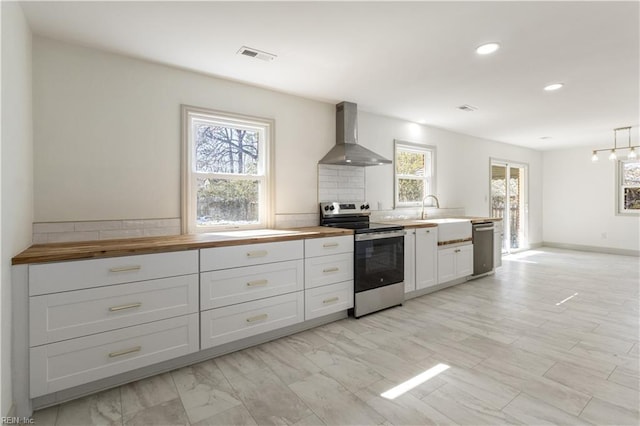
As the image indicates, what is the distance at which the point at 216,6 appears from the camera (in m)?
1.95

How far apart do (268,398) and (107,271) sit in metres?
1.27

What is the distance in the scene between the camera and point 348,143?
385 cm

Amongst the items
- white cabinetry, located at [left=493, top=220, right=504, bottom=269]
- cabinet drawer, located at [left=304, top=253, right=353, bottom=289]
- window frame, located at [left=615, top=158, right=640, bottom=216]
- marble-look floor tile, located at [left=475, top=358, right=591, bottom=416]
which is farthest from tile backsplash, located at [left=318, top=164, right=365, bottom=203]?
window frame, located at [left=615, top=158, right=640, bottom=216]

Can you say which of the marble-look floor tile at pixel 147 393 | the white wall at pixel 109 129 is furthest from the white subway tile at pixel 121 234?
the marble-look floor tile at pixel 147 393

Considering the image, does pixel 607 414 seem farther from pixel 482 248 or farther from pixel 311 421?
pixel 482 248

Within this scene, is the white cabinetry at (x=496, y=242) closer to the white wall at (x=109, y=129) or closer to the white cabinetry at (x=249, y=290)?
the white cabinetry at (x=249, y=290)

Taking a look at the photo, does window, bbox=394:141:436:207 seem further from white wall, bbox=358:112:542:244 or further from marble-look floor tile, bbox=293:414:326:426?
marble-look floor tile, bbox=293:414:326:426

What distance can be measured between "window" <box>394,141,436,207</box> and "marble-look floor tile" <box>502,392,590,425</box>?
10.00 ft

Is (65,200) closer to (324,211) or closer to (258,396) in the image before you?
(258,396)

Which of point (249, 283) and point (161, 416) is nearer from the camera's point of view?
point (161, 416)

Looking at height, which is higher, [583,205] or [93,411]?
[583,205]

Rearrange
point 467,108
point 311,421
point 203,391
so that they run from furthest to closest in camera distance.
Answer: point 467,108 < point 203,391 < point 311,421

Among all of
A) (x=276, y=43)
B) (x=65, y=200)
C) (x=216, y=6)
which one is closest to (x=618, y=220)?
(x=276, y=43)

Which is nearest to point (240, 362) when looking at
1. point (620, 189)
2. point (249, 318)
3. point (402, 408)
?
point (249, 318)
